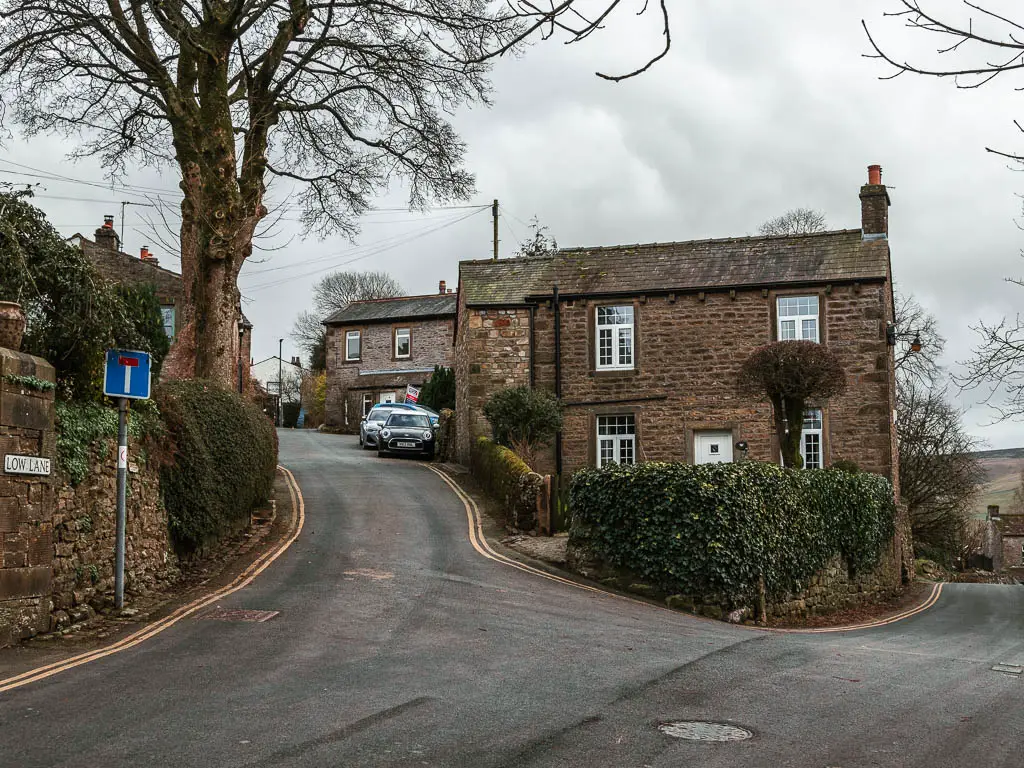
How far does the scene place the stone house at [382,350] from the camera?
51.8 meters

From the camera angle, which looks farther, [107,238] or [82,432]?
[107,238]

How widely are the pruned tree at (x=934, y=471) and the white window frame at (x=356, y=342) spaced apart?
27.4m

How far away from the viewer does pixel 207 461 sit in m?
15.4

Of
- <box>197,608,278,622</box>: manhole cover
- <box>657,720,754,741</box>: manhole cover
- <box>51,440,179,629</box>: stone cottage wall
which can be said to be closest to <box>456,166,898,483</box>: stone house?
<box>51,440,179,629</box>: stone cottage wall

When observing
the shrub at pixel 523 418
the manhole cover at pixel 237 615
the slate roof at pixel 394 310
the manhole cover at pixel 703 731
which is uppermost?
the slate roof at pixel 394 310

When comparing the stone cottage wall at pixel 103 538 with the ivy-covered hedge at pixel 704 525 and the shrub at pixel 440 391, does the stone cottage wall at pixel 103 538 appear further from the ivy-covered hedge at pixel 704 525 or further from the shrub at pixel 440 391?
the shrub at pixel 440 391

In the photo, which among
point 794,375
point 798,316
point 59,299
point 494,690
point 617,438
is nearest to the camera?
point 494,690

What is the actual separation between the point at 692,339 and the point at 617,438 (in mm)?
3361

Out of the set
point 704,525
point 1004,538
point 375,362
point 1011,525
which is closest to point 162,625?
point 704,525

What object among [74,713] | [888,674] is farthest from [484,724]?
[888,674]

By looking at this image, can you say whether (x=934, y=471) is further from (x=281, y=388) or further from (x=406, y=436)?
(x=281, y=388)

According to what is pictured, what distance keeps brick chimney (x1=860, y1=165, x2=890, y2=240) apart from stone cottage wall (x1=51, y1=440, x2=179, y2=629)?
20.3m

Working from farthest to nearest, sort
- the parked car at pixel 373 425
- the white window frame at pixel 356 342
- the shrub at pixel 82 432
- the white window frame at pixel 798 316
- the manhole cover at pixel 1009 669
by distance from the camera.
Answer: the white window frame at pixel 356 342, the parked car at pixel 373 425, the white window frame at pixel 798 316, the shrub at pixel 82 432, the manhole cover at pixel 1009 669

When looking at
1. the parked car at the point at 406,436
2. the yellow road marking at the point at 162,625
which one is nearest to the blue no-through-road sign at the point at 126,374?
the yellow road marking at the point at 162,625
